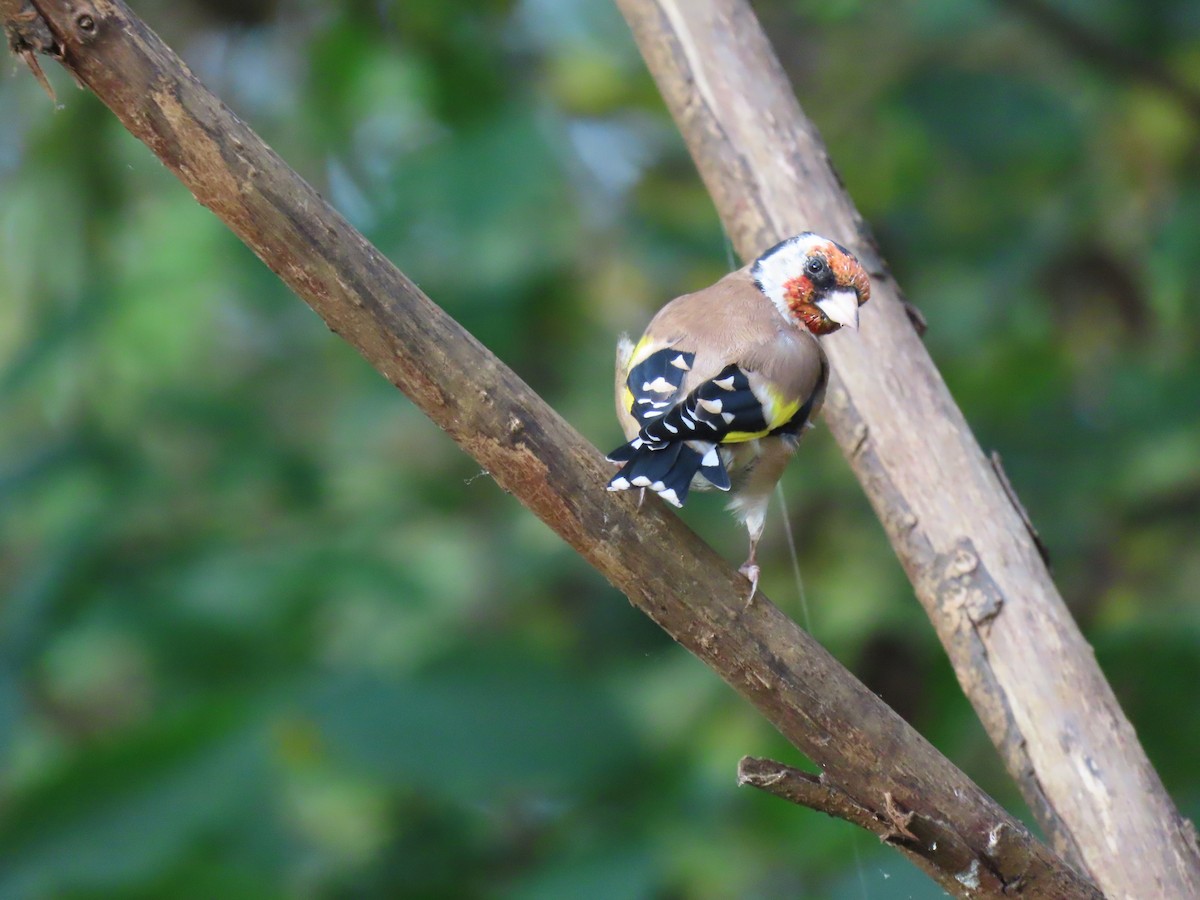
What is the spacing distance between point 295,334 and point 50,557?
1611mm

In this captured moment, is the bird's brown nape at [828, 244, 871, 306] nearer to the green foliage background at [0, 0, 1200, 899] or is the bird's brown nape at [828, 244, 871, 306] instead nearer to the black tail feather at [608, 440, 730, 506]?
the black tail feather at [608, 440, 730, 506]

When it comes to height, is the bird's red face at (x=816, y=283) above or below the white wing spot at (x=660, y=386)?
below

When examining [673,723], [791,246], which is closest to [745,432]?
[791,246]

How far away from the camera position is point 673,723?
3117 mm

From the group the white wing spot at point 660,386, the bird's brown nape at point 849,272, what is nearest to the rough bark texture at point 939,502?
the bird's brown nape at point 849,272

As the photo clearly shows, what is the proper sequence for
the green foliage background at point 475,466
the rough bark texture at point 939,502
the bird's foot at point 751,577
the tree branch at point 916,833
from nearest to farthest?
the tree branch at point 916,833
the bird's foot at point 751,577
the rough bark texture at point 939,502
the green foliage background at point 475,466

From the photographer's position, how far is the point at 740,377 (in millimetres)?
1947

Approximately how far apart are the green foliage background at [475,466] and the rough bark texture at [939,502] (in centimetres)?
45

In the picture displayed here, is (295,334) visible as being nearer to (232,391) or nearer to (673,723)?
(232,391)

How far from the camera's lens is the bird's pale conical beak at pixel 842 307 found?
2.22 meters

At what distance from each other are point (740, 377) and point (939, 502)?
0.48 metres

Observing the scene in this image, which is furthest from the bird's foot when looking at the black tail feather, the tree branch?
the tree branch

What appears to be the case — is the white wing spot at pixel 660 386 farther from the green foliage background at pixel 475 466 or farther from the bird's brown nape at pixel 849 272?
the green foliage background at pixel 475 466

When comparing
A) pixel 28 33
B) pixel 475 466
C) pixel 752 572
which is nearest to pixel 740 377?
pixel 752 572
